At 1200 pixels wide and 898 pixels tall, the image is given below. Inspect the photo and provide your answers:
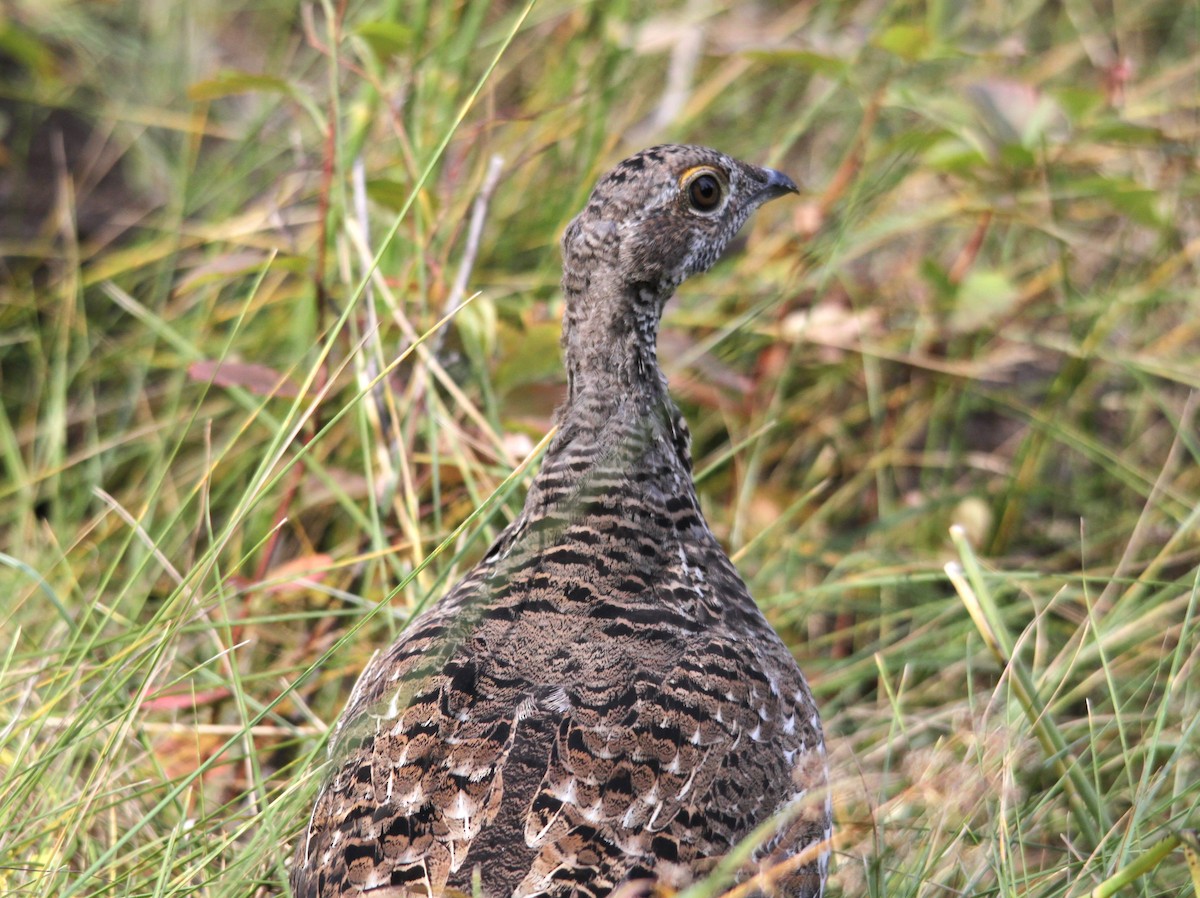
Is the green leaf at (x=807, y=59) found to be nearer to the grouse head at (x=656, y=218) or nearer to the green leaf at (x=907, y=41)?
the green leaf at (x=907, y=41)

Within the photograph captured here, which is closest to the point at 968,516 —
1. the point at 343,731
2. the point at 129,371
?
the point at 343,731

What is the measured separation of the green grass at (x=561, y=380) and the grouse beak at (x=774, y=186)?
50cm

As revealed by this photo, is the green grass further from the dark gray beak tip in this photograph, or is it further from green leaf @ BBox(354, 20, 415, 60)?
the dark gray beak tip

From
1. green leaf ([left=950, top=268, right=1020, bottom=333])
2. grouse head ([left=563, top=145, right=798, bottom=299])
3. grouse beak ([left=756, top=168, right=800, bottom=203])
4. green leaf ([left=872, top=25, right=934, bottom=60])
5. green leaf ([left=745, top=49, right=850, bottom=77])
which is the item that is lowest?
green leaf ([left=950, top=268, right=1020, bottom=333])

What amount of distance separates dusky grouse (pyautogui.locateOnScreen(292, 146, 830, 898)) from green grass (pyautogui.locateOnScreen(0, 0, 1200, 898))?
0.83 ft

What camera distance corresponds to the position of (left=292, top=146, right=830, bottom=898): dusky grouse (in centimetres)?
223

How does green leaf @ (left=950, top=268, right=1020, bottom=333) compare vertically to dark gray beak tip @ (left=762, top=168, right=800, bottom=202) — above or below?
below

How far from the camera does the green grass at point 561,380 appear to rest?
2986mm

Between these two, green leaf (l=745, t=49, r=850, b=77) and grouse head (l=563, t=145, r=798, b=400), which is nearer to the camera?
grouse head (l=563, t=145, r=798, b=400)

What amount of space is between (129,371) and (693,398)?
6.83 feet

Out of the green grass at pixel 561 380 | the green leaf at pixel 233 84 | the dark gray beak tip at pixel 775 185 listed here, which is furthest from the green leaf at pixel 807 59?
the green leaf at pixel 233 84

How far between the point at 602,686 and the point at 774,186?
1.41m

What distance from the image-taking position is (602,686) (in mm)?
2445

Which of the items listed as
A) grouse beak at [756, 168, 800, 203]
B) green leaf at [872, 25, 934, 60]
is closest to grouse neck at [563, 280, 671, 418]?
grouse beak at [756, 168, 800, 203]
